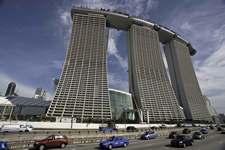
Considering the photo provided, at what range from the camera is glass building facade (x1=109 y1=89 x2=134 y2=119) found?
295ft

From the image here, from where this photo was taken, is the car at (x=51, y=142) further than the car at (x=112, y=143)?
No

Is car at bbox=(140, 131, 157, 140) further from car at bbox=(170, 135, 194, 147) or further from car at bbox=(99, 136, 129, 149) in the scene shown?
car at bbox=(99, 136, 129, 149)

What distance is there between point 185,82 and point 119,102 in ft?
278

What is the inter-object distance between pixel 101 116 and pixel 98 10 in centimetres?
10302

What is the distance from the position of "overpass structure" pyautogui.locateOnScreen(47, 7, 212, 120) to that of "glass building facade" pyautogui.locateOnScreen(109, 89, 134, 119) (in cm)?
806

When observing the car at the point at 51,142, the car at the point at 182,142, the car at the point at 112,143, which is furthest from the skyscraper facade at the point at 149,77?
the car at the point at 51,142

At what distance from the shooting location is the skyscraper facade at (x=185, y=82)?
118812 mm

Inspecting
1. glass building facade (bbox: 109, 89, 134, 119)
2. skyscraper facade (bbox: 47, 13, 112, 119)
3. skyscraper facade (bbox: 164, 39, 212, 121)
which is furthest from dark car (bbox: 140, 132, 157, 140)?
skyscraper facade (bbox: 164, 39, 212, 121)

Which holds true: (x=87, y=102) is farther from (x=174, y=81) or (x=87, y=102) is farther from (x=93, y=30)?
(x=174, y=81)

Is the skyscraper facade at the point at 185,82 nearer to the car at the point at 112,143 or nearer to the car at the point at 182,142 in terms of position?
the car at the point at 182,142

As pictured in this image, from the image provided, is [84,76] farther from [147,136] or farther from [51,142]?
[51,142]

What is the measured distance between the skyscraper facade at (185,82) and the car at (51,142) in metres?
128

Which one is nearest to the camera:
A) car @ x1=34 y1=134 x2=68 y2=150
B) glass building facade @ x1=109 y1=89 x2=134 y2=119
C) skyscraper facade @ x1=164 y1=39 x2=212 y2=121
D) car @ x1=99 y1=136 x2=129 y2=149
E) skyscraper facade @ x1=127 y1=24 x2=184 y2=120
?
car @ x1=34 y1=134 x2=68 y2=150

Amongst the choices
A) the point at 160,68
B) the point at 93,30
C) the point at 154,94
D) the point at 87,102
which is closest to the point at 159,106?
the point at 154,94
